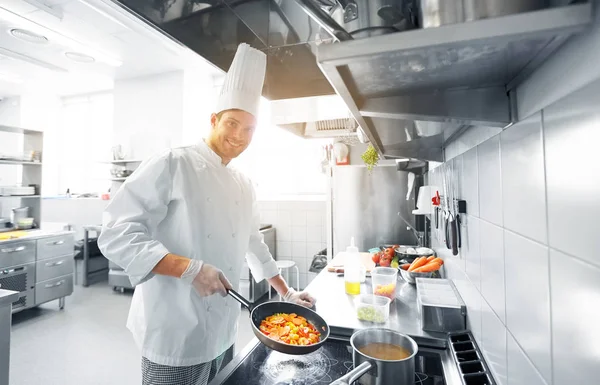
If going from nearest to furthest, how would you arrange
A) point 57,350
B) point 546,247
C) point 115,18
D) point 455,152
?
point 546,247 → point 455,152 → point 57,350 → point 115,18

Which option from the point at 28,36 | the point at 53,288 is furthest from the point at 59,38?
the point at 53,288

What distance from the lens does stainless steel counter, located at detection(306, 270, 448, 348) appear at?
105 cm

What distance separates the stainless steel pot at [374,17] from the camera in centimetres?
47

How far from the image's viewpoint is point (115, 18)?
2.86 m

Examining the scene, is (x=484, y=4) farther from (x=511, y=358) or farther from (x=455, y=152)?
(x=455, y=152)

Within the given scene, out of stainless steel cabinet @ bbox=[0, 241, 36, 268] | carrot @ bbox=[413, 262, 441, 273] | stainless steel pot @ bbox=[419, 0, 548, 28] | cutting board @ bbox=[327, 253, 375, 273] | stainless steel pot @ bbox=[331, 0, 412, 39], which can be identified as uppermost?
stainless steel pot @ bbox=[331, 0, 412, 39]

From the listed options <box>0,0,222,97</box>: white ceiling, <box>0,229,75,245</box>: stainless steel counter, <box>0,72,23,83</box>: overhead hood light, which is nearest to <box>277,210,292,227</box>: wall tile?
<box>0,0,222,97</box>: white ceiling

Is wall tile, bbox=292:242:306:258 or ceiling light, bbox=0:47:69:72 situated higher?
ceiling light, bbox=0:47:69:72

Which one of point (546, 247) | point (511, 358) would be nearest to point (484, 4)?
point (546, 247)

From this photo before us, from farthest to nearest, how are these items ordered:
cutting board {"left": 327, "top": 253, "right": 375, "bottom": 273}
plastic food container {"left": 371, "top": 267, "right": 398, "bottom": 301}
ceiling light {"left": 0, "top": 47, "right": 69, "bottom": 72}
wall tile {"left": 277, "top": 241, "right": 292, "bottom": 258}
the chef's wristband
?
1. wall tile {"left": 277, "top": 241, "right": 292, "bottom": 258}
2. ceiling light {"left": 0, "top": 47, "right": 69, "bottom": 72}
3. cutting board {"left": 327, "top": 253, "right": 375, "bottom": 273}
4. plastic food container {"left": 371, "top": 267, "right": 398, "bottom": 301}
5. the chef's wristband

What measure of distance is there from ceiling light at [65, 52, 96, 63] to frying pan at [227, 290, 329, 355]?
431cm

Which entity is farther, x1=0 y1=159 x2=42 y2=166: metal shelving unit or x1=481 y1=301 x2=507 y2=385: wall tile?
x1=0 y1=159 x2=42 y2=166: metal shelving unit

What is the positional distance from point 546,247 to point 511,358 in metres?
0.32

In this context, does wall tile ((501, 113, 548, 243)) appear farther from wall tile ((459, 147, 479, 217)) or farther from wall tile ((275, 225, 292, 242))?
wall tile ((275, 225, 292, 242))
